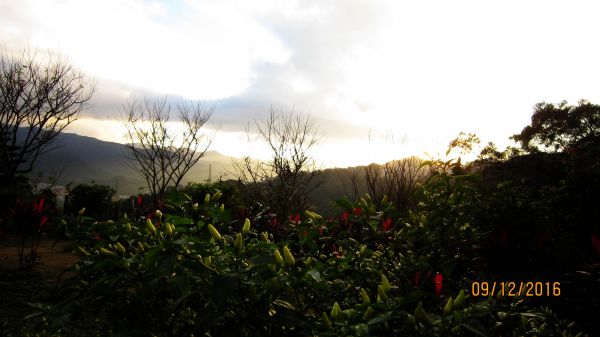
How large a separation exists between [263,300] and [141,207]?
10.6 feet

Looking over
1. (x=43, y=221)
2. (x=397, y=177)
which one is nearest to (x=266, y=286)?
(x=43, y=221)

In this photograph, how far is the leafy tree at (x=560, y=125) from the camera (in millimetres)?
14109

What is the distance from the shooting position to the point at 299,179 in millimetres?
12562

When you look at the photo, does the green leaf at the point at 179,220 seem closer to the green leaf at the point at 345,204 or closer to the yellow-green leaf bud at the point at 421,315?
the green leaf at the point at 345,204

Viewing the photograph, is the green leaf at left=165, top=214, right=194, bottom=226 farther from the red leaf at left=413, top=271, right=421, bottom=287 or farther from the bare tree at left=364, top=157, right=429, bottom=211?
the bare tree at left=364, top=157, right=429, bottom=211

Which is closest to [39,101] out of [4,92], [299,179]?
[4,92]

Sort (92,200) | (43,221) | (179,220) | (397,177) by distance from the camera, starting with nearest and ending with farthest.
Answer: (179,220), (43,221), (397,177), (92,200)

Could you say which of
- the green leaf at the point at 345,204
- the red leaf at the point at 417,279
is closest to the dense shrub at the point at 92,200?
the red leaf at the point at 417,279

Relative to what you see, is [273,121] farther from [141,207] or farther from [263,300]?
[263,300]

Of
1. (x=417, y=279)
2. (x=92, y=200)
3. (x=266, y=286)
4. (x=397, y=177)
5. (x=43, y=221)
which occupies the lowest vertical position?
(x=92, y=200)

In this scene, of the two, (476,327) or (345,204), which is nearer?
(476,327)

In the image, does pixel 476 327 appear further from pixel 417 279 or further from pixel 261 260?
pixel 417 279

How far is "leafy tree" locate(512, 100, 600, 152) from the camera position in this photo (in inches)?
555

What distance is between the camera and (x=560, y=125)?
14531 mm
